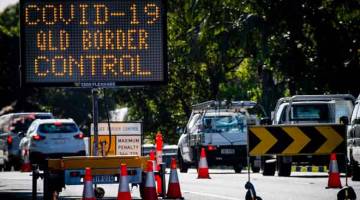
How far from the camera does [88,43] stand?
73.9ft

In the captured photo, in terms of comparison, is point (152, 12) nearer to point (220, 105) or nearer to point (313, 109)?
point (313, 109)

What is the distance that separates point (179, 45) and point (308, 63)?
48.3 feet

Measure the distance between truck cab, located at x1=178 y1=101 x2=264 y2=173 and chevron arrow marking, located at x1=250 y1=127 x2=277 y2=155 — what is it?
1837 cm

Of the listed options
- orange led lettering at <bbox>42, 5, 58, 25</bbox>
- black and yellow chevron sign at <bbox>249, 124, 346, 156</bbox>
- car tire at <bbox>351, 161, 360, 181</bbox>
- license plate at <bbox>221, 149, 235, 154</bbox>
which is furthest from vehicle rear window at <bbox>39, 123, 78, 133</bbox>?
black and yellow chevron sign at <bbox>249, 124, 346, 156</bbox>

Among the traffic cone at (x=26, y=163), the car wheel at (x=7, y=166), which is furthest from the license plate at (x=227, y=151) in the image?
the car wheel at (x=7, y=166)

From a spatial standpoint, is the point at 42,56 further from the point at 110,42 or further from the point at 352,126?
the point at 352,126

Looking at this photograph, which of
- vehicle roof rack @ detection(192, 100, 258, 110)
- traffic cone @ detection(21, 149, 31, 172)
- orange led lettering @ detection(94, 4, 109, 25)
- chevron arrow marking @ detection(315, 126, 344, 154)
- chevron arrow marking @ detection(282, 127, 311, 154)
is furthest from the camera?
traffic cone @ detection(21, 149, 31, 172)

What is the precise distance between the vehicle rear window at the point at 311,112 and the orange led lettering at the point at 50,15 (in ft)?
45.6

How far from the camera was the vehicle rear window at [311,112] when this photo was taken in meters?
35.6

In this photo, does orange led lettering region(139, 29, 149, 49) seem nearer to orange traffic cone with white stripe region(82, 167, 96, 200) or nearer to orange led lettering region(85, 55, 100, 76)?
orange led lettering region(85, 55, 100, 76)

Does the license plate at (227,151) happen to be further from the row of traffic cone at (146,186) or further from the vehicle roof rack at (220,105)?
the row of traffic cone at (146,186)

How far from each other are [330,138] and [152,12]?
3574mm

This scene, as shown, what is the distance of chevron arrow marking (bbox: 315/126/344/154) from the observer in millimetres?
21578

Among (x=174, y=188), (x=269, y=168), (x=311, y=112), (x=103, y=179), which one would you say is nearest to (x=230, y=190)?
(x=174, y=188)
